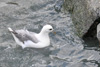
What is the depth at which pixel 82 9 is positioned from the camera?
29.5ft

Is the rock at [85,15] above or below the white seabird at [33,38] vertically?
above

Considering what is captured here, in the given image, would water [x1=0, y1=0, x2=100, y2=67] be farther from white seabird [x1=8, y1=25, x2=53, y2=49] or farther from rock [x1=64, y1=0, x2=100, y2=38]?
rock [x1=64, y1=0, x2=100, y2=38]

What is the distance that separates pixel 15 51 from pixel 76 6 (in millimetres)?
2947

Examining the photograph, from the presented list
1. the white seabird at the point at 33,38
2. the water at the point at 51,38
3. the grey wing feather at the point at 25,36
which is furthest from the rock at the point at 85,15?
the grey wing feather at the point at 25,36

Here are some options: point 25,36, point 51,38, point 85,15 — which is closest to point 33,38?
point 25,36

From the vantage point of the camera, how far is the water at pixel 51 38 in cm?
771

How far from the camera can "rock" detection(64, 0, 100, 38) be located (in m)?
8.31

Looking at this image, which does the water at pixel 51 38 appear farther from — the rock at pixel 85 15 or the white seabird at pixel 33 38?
the rock at pixel 85 15

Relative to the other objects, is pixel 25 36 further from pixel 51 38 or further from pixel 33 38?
pixel 51 38

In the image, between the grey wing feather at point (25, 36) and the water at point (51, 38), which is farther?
the grey wing feather at point (25, 36)

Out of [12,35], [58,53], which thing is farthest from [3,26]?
[58,53]

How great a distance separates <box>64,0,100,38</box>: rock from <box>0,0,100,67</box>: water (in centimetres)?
30

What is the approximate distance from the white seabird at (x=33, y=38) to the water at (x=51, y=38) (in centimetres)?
18

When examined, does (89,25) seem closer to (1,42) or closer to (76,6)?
(76,6)
